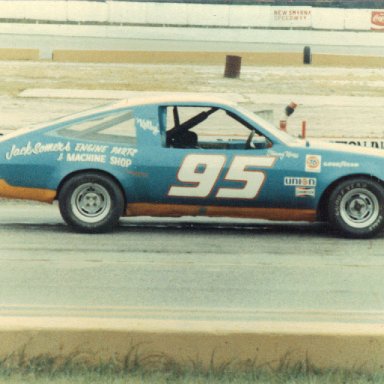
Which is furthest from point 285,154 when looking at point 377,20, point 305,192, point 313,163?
point 377,20

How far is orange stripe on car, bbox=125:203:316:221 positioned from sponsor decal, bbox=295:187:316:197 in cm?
16

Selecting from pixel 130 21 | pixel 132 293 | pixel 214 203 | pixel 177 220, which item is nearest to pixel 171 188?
pixel 214 203

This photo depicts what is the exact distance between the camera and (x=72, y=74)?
34750 millimetres

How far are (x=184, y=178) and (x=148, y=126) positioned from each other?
65 centimetres

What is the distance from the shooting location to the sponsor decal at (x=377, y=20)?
70.0m

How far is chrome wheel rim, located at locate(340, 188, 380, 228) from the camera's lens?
34.7 feet

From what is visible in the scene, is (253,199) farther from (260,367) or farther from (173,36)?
(173,36)

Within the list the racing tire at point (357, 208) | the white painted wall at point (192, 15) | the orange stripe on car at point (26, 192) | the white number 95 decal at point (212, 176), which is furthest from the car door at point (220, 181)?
the white painted wall at point (192, 15)

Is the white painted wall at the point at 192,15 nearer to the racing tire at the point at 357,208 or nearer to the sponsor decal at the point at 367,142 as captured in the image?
the sponsor decal at the point at 367,142

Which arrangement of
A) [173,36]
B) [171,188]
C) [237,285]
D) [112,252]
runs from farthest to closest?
[173,36]
[171,188]
[112,252]
[237,285]

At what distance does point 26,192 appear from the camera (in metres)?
10.6

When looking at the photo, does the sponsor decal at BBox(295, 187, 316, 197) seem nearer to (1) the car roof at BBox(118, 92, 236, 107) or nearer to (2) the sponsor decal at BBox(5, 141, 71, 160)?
(1) the car roof at BBox(118, 92, 236, 107)

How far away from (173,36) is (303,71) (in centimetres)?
2468

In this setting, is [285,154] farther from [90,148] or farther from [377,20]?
[377,20]
